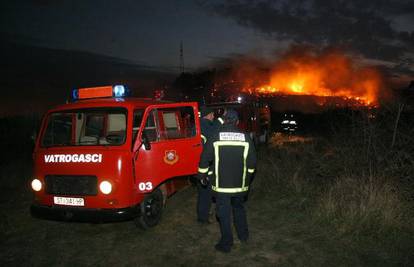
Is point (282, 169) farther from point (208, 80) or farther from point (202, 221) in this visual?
point (208, 80)

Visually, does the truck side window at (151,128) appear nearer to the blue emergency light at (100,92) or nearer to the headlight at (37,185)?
the blue emergency light at (100,92)

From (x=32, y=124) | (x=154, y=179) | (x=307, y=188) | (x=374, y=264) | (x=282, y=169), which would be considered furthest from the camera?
(x=32, y=124)

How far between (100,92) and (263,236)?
3.60 meters

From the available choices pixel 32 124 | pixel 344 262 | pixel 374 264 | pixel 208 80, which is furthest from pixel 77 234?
pixel 208 80

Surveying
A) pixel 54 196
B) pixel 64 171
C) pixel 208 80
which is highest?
pixel 208 80

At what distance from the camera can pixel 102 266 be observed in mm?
4539

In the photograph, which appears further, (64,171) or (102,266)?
(64,171)

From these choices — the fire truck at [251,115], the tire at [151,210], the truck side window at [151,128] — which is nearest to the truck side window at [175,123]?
the truck side window at [151,128]

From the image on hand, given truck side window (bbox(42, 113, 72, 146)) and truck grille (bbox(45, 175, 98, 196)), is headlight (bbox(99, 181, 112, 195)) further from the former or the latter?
truck side window (bbox(42, 113, 72, 146))

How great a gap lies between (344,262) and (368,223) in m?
1.22

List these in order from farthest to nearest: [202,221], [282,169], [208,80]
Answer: [208,80] < [282,169] < [202,221]

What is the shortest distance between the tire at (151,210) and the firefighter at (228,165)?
1.26 metres

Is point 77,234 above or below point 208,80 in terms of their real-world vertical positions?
below

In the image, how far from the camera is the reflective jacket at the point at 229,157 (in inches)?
184
